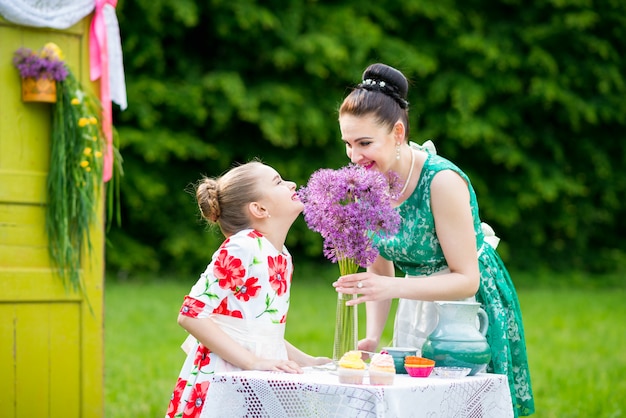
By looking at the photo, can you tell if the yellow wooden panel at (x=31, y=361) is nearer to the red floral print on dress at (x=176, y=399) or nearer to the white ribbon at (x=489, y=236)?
the red floral print on dress at (x=176, y=399)

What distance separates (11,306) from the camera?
13.0ft

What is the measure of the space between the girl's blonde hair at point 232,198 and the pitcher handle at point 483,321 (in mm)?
747

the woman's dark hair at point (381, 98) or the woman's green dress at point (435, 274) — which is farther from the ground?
the woman's dark hair at point (381, 98)

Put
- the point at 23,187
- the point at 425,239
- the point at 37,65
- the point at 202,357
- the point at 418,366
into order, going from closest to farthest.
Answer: the point at 418,366, the point at 202,357, the point at 425,239, the point at 37,65, the point at 23,187

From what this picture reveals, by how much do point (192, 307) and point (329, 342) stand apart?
15.5 ft

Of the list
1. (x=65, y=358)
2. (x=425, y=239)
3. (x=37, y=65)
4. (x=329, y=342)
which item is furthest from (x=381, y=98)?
(x=329, y=342)

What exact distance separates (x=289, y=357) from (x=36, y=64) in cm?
192

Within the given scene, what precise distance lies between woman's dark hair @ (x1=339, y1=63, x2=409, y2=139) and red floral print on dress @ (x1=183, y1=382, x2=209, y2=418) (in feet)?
3.15

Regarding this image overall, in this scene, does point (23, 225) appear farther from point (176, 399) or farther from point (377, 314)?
point (377, 314)

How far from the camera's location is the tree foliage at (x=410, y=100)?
11164 millimetres

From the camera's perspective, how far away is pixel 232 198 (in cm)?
272

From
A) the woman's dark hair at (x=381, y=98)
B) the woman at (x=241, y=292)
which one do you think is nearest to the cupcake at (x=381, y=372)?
the woman at (x=241, y=292)

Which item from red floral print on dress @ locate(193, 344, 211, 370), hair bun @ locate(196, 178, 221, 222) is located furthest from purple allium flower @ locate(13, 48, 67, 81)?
red floral print on dress @ locate(193, 344, 211, 370)

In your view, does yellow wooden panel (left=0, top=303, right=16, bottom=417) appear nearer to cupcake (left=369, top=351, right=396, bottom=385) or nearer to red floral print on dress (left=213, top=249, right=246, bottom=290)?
red floral print on dress (left=213, top=249, right=246, bottom=290)
